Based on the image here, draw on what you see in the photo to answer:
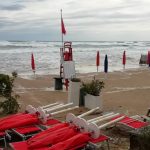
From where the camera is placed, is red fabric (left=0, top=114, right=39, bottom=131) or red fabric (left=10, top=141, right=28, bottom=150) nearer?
red fabric (left=10, top=141, right=28, bottom=150)

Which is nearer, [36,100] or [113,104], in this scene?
[113,104]

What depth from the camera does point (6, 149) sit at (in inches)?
251

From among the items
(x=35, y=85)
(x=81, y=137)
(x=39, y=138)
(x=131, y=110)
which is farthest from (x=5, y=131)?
(x=35, y=85)

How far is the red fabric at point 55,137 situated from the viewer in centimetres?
563

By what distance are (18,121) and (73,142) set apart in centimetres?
155

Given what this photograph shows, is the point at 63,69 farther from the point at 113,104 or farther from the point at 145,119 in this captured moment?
the point at 145,119

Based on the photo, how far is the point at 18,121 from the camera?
6.83 meters

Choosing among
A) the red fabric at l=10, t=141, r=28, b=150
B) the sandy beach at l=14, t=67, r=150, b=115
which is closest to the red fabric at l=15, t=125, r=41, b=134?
the red fabric at l=10, t=141, r=28, b=150

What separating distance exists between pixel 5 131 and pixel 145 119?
2.80 meters

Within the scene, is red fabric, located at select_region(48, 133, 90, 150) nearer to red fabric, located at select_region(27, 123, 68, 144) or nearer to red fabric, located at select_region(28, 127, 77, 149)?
red fabric, located at select_region(28, 127, 77, 149)

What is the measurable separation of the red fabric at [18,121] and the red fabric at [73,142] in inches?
54.1

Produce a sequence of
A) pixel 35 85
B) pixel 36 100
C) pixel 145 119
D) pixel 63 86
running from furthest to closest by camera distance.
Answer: pixel 35 85
pixel 63 86
pixel 36 100
pixel 145 119

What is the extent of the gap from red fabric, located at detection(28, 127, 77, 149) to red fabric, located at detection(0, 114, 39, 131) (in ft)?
3.29

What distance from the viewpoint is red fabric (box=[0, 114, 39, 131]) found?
668 centimetres
